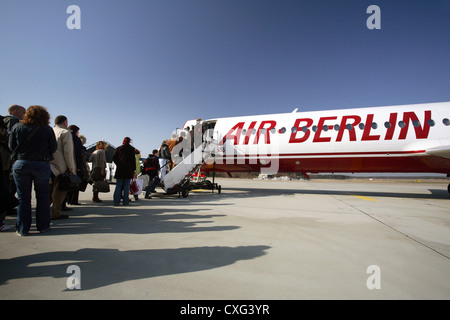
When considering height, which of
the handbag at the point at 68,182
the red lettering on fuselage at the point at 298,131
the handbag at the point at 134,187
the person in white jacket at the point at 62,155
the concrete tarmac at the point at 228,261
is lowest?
the concrete tarmac at the point at 228,261

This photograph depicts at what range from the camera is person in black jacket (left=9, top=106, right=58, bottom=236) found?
10.3ft

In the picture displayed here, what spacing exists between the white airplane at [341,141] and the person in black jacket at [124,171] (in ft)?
14.3

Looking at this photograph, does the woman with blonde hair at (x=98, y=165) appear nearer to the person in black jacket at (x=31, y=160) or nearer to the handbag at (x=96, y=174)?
the handbag at (x=96, y=174)

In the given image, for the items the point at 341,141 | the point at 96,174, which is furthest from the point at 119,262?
the point at 341,141

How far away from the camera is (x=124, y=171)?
6191 mm

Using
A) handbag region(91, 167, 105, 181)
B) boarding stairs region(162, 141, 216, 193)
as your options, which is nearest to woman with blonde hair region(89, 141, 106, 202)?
handbag region(91, 167, 105, 181)

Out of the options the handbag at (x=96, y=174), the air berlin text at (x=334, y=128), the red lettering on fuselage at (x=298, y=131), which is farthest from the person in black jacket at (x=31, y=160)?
the red lettering on fuselage at (x=298, y=131)

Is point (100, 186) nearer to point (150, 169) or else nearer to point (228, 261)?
point (150, 169)

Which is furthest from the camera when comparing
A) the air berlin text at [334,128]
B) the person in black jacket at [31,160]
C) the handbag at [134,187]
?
the air berlin text at [334,128]

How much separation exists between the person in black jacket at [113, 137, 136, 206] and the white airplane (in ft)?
14.3

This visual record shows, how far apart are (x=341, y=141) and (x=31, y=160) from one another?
990 centimetres

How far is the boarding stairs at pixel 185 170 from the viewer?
26.3 feet

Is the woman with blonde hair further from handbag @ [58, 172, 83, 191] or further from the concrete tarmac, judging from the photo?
the concrete tarmac

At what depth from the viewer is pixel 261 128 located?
408 inches
